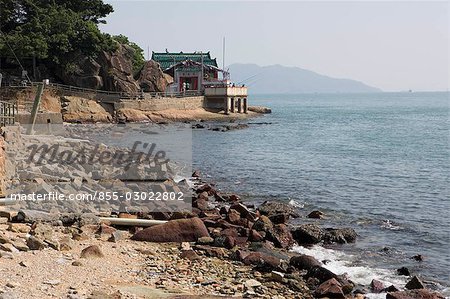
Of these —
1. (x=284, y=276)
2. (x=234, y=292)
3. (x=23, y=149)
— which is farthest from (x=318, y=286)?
(x=23, y=149)

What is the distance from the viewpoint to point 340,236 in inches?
641

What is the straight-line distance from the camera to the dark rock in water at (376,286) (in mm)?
12164

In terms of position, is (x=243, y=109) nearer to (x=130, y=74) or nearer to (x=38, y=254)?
(x=130, y=74)

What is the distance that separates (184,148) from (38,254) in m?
29.1

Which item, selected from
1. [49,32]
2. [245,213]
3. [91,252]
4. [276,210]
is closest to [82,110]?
[49,32]

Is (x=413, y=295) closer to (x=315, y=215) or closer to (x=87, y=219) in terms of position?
(x=315, y=215)

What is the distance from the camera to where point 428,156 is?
40000mm

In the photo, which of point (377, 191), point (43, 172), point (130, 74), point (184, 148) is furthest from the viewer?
point (130, 74)

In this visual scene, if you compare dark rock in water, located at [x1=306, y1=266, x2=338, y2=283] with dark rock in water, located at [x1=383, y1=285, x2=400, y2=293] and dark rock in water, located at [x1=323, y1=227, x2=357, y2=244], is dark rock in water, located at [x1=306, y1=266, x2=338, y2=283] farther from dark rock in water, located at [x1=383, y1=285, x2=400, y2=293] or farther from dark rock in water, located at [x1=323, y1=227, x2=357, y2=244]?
dark rock in water, located at [x1=323, y1=227, x2=357, y2=244]

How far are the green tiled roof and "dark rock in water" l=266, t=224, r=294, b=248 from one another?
203 ft

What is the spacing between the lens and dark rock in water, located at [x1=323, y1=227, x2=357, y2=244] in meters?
16.2

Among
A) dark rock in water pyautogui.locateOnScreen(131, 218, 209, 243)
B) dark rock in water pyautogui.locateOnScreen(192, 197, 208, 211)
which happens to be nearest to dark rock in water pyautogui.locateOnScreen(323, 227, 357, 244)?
dark rock in water pyautogui.locateOnScreen(131, 218, 209, 243)

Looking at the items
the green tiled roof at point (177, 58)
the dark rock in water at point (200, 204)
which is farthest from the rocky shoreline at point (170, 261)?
the green tiled roof at point (177, 58)

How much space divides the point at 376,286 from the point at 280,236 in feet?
12.6
